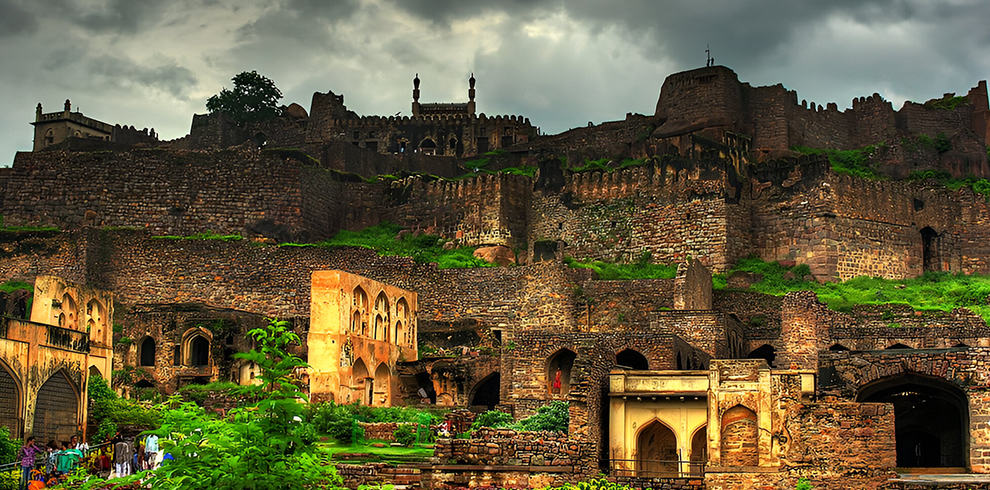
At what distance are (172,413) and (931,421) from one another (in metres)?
18.9

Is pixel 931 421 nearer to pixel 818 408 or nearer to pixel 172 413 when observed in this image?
pixel 818 408

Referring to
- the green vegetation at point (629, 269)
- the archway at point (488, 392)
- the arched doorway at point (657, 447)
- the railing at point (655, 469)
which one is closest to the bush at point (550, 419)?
the railing at point (655, 469)

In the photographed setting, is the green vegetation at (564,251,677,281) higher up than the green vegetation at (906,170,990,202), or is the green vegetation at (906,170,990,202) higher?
the green vegetation at (906,170,990,202)

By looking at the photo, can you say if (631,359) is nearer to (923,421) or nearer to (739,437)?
(739,437)

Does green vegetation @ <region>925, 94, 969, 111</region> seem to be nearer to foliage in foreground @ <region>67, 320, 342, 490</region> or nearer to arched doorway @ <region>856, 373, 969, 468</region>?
arched doorway @ <region>856, 373, 969, 468</region>

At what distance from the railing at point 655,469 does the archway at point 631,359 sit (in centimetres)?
356

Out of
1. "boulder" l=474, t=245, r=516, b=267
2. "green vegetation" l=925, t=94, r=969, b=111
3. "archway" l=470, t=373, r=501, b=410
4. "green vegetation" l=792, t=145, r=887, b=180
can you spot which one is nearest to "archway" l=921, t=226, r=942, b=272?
"green vegetation" l=792, t=145, r=887, b=180

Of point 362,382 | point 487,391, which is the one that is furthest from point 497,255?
point 362,382

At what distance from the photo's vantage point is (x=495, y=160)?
53062 millimetres

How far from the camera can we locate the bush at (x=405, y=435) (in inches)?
1018

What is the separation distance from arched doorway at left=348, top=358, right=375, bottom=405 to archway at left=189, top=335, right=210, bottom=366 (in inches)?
213

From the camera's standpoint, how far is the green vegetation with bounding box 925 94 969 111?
50.0m

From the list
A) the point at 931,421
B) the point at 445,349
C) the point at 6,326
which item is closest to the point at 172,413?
the point at 6,326

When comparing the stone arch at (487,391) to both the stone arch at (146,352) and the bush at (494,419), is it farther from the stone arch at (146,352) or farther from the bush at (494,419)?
the stone arch at (146,352)
